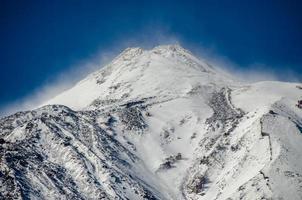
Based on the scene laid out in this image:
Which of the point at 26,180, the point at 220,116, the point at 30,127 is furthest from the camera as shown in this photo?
the point at 220,116

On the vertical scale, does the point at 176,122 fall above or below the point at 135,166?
above

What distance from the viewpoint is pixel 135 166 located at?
467 ft

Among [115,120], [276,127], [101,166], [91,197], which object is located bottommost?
[91,197]

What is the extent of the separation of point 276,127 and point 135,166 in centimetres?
3891

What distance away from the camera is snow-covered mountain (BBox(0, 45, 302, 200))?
395 feet

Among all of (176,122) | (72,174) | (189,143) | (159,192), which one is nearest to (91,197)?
(72,174)

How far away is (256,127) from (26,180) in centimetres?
6308

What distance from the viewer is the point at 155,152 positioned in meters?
154

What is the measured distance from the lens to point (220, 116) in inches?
6860

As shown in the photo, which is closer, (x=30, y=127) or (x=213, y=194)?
(x=213, y=194)

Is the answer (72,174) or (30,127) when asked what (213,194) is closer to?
(72,174)

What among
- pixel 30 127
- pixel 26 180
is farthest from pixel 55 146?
pixel 26 180

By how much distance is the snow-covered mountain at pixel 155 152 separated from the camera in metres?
120

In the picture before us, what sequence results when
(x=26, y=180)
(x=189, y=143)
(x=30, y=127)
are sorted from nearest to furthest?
(x=26, y=180)
(x=30, y=127)
(x=189, y=143)
